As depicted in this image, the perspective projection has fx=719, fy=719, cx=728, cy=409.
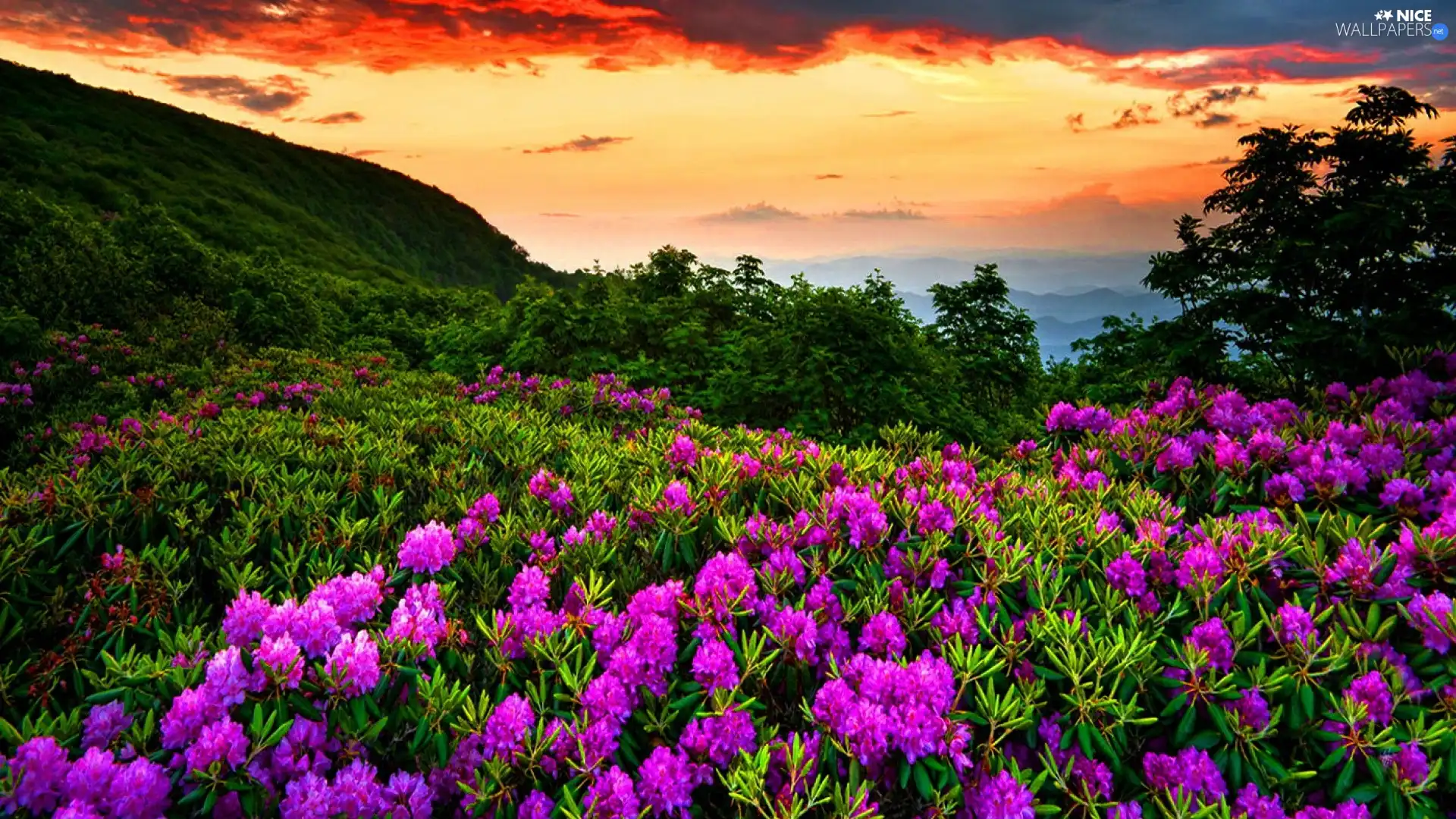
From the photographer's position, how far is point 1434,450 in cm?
365

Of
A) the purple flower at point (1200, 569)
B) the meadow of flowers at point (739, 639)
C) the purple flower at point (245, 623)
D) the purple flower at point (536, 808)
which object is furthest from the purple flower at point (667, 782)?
the purple flower at point (1200, 569)

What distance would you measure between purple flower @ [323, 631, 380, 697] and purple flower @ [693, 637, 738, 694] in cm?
90

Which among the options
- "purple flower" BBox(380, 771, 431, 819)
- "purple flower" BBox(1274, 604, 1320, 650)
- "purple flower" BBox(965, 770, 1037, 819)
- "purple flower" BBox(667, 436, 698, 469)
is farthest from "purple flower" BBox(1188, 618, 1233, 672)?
"purple flower" BBox(667, 436, 698, 469)

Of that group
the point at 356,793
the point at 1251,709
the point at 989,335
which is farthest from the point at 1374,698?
the point at 989,335

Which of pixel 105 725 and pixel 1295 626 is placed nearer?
pixel 105 725

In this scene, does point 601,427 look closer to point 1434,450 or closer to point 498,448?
point 498,448

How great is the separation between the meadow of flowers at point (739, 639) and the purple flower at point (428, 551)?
0.02 m

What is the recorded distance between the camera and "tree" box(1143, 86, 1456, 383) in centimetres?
682

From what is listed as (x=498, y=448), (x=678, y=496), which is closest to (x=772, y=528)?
(x=678, y=496)

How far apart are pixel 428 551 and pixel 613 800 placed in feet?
4.27

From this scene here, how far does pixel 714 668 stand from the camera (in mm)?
2129

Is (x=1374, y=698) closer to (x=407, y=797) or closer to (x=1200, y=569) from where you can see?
(x=1200, y=569)

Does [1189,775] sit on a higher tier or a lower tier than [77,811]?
lower

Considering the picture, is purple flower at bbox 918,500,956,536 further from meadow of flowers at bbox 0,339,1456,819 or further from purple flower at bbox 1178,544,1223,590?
purple flower at bbox 1178,544,1223,590
